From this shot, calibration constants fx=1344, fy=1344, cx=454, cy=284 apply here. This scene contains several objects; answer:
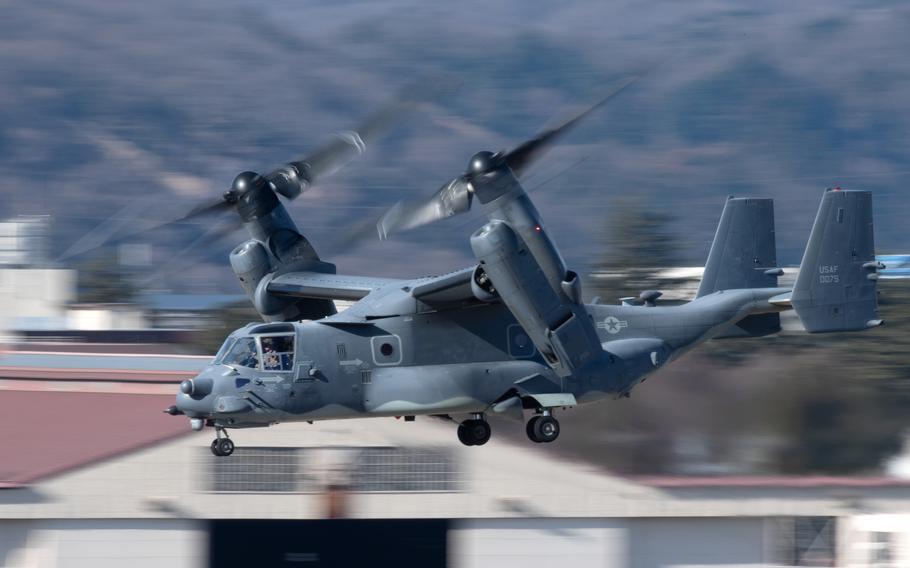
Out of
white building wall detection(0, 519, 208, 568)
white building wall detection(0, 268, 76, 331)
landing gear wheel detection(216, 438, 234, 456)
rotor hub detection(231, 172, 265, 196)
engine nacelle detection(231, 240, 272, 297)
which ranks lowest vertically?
white building wall detection(0, 519, 208, 568)

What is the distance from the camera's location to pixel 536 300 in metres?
21.0

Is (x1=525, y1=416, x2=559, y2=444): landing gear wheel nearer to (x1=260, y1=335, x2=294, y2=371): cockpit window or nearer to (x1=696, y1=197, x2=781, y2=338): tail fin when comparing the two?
(x1=260, y1=335, x2=294, y2=371): cockpit window

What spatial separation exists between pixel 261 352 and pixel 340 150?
Answer: 5.38 m

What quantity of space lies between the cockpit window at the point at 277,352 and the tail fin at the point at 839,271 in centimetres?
924

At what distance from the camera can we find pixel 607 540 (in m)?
32.5

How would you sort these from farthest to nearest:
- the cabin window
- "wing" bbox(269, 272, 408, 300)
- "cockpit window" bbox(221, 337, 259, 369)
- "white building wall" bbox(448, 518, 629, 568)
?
"white building wall" bbox(448, 518, 629, 568), "wing" bbox(269, 272, 408, 300), the cabin window, "cockpit window" bbox(221, 337, 259, 369)

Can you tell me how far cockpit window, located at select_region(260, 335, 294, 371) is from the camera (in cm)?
2148

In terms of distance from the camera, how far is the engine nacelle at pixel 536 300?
2055 centimetres

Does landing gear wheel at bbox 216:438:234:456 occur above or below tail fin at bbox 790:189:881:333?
below

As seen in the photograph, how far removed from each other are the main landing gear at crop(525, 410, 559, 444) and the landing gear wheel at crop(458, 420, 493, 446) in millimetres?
1109

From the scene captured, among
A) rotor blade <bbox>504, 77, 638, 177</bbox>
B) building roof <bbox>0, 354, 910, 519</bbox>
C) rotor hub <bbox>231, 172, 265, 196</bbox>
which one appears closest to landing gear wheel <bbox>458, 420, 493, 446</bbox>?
rotor blade <bbox>504, 77, 638, 177</bbox>

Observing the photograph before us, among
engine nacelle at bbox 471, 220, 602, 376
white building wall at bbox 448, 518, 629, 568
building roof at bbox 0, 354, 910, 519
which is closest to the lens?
engine nacelle at bbox 471, 220, 602, 376

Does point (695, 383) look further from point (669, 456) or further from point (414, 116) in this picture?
point (414, 116)

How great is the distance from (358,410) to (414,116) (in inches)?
206
